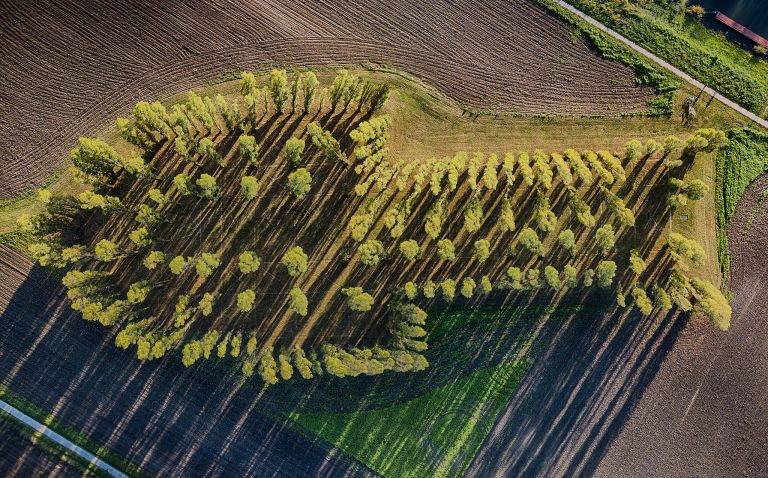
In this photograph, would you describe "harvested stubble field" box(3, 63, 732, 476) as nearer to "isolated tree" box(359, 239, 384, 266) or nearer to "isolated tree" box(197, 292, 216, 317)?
"isolated tree" box(197, 292, 216, 317)

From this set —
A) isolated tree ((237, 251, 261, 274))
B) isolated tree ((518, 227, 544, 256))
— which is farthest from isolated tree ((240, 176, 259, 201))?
isolated tree ((518, 227, 544, 256))

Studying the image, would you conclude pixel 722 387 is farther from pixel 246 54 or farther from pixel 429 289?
pixel 246 54

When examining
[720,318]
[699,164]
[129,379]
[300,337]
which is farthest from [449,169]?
[129,379]

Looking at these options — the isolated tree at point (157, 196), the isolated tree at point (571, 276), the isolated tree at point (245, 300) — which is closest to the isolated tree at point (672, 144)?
the isolated tree at point (571, 276)

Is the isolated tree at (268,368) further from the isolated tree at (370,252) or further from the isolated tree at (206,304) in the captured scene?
the isolated tree at (370,252)

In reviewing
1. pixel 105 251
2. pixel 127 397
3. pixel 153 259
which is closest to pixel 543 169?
pixel 153 259
